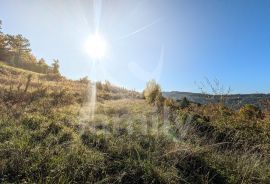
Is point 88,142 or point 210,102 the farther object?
point 210,102

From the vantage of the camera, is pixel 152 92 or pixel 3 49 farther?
pixel 3 49

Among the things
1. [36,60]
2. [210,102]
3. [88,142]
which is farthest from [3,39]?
[88,142]

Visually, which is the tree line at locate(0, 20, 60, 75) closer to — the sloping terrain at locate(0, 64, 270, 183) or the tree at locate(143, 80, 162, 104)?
the tree at locate(143, 80, 162, 104)

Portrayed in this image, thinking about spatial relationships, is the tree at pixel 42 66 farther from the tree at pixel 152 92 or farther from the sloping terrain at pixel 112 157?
the sloping terrain at pixel 112 157

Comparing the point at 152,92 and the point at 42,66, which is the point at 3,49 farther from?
the point at 152,92

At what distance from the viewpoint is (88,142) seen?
581 centimetres

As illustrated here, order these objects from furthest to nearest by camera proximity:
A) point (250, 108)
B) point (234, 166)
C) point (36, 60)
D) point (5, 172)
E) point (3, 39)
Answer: point (36, 60) < point (3, 39) < point (250, 108) < point (234, 166) < point (5, 172)

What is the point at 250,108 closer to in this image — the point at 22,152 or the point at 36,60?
the point at 22,152

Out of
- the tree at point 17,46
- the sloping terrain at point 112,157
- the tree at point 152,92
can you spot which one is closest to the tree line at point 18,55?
the tree at point 17,46

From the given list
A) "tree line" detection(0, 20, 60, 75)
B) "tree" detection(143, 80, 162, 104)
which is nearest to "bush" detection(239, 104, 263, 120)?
"tree" detection(143, 80, 162, 104)

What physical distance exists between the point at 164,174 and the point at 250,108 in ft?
31.4

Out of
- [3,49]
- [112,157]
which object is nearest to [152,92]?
[112,157]

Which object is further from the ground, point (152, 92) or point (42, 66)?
point (42, 66)

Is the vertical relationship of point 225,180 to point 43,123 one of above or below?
below
